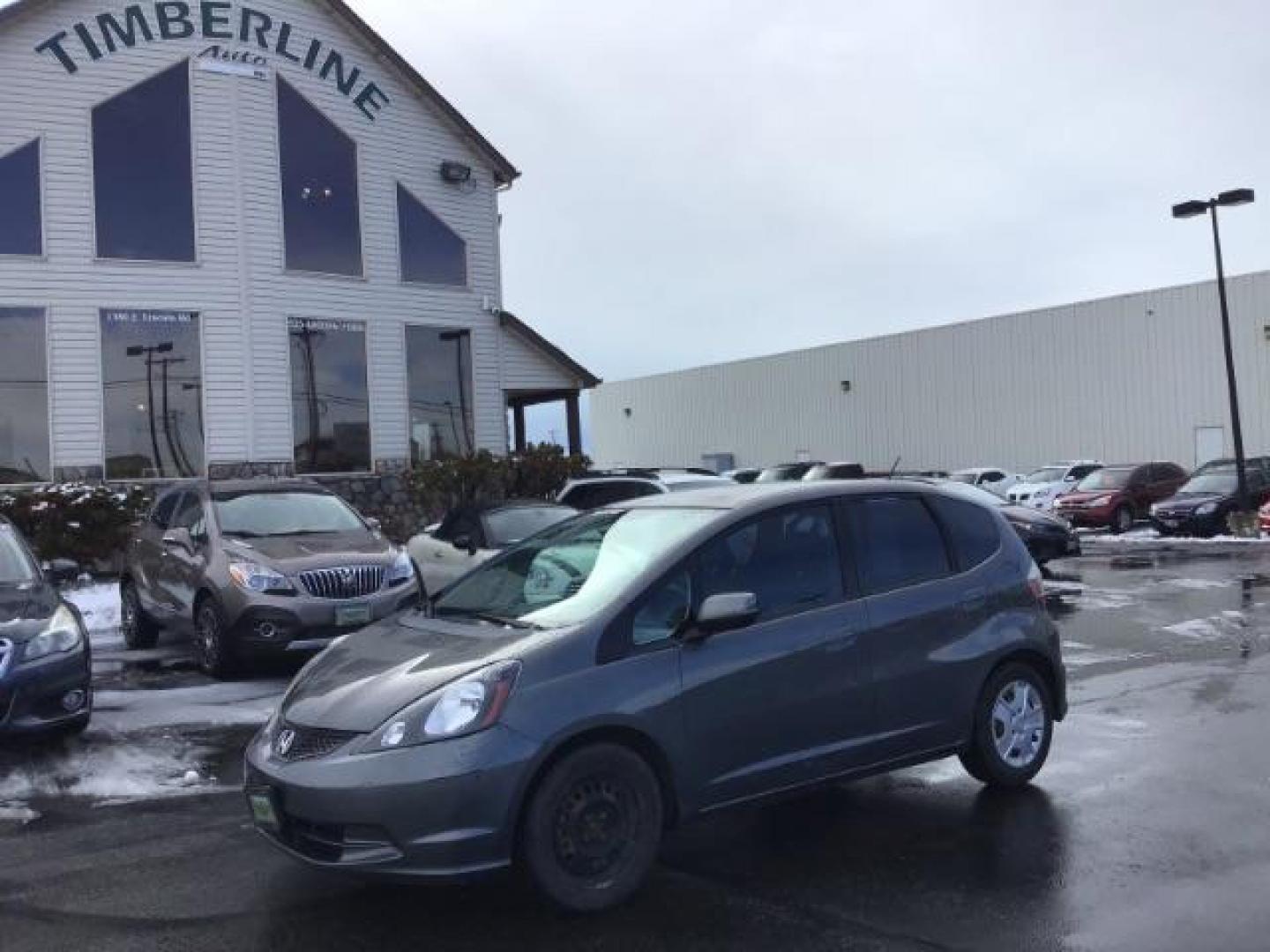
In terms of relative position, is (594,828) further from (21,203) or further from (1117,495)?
(1117,495)

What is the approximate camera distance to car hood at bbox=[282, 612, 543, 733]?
15.6 feet

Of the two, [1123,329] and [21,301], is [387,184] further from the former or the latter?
[1123,329]

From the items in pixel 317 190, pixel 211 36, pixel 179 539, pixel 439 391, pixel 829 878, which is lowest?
pixel 829 878

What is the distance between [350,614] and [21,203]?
12.3 metres

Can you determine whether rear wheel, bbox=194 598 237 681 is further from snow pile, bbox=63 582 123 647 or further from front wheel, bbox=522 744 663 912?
front wheel, bbox=522 744 663 912

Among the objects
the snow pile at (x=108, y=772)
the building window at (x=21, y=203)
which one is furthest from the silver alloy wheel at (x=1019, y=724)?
the building window at (x=21, y=203)

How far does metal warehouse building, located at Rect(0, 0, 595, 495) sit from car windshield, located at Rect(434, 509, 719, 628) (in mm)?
14884

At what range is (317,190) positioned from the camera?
840 inches

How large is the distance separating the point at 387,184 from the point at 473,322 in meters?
2.87

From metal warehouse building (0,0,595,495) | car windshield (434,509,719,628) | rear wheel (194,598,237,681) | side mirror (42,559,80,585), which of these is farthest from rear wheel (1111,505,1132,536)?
car windshield (434,509,719,628)

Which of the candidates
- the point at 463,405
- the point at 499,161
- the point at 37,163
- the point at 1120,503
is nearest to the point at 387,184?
the point at 499,161

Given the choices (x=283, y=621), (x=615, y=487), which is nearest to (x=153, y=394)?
(x=615, y=487)

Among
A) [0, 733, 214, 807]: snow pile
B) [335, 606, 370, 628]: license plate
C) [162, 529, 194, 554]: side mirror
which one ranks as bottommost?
[0, 733, 214, 807]: snow pile

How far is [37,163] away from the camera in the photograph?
1892 cm
